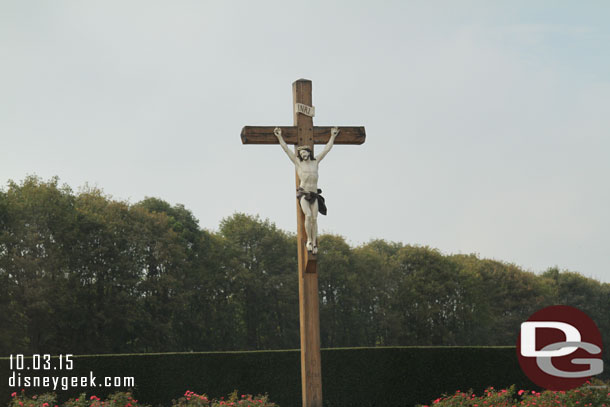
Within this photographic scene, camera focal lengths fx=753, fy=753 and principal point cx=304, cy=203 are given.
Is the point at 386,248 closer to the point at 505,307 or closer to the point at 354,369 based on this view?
the point at 505,307

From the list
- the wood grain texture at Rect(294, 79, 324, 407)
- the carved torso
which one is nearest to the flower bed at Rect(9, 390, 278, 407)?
the wood grain texture at Rect(294, 79, 324, 407)

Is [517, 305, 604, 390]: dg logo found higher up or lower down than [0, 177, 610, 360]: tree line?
lower down

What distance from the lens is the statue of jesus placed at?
1115 centimetres

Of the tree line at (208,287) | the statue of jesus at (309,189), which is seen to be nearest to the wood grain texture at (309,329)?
the statue of jesus at (309,189)

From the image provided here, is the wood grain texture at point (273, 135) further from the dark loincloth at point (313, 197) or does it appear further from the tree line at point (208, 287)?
the tree line at point (208, 287)

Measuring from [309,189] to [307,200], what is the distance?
0.62 feet

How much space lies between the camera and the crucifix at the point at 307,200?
1106 centimetres

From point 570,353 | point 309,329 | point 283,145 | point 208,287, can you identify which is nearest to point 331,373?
point 570,353

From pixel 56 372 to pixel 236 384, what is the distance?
14.3ft

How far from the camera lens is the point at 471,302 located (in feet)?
134

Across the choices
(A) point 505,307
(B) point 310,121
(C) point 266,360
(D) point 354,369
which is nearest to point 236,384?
(C) point 266,360

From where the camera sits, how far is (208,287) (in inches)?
1399

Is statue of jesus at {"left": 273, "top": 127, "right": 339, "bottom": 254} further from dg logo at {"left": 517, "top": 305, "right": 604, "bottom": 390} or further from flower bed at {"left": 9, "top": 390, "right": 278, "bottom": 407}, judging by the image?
dg logo at {"left": 517, "top": 305, "right": 604, "bottom": 390}

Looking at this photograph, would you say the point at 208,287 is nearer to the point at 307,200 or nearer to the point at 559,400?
the point at 559,400
